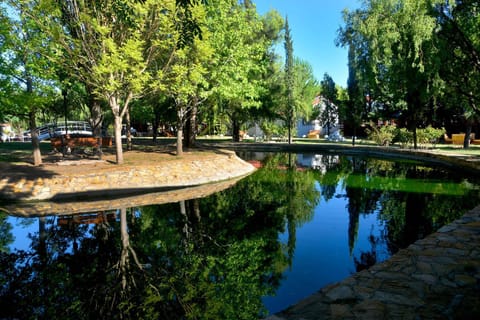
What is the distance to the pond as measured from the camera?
535 cm

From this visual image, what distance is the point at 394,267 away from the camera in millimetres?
5227

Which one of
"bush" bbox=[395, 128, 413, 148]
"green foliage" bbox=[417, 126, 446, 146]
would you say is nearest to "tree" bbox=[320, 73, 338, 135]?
"bush" bbox=[395, 128, 413, 148]

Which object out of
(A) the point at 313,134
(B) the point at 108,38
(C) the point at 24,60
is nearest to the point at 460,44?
(B) the point at 108,38

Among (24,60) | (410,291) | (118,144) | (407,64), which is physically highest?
(407,64)

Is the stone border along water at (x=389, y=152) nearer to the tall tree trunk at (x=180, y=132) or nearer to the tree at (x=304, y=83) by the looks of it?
the tree at (x=304, y=83)

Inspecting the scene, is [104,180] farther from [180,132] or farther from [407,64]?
[407,64]

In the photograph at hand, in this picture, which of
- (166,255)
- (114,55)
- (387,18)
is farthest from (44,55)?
(387,18)

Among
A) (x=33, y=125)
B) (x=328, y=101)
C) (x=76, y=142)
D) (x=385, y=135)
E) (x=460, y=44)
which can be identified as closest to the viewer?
(x=460, y=44)

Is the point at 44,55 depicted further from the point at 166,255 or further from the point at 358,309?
the point at 358,309

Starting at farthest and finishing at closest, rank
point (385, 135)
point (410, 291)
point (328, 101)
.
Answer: point (328, 101), point (385, 135), point (410, 291)

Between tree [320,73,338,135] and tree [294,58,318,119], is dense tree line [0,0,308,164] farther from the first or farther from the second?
tree [320,73,338,135]

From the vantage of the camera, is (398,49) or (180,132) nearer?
(180,132)

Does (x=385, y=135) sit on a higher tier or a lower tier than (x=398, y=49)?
lower

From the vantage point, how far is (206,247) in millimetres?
7770
